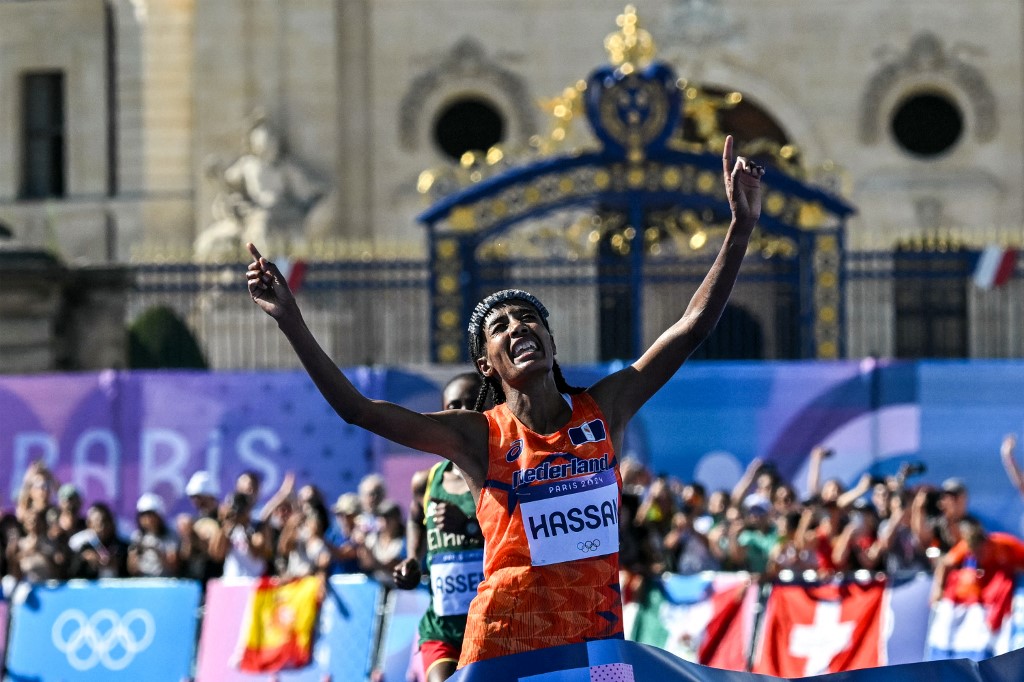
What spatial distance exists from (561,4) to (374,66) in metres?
2.71

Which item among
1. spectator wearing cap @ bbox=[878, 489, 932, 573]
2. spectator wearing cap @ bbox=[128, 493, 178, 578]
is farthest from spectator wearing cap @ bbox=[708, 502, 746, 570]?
spectator wearing cap @ bbox=[128, 493, 178, 578]

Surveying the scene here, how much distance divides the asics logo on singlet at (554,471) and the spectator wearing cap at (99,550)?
8.29 m

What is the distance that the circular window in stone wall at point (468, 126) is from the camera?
2836 cm

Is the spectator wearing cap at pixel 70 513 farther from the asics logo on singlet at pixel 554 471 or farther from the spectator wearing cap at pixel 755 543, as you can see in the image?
the asics logo on singlet at pixel 554 471

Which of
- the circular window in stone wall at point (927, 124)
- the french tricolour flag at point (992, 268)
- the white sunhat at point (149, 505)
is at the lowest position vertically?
the white sunhat at point (149, 505)

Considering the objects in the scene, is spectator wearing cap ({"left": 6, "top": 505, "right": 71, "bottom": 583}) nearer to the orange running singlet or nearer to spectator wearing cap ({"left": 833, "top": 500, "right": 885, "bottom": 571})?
spectator wearing cap ({"left": 833, "top": 500, "right": 885, "bottom": 571})

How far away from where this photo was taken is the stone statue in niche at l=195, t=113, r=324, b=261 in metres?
25.4

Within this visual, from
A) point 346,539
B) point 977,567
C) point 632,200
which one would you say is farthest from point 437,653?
point 632,200

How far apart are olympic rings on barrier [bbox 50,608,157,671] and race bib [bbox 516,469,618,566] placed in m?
7.42

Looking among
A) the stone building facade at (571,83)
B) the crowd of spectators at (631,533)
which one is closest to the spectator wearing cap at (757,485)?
the crowd of spectators at (631,533)

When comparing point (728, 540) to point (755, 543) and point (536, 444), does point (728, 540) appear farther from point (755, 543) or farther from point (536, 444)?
point (536, 444)

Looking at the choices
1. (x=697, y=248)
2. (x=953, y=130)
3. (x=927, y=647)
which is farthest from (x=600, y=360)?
(x=927, y=647)

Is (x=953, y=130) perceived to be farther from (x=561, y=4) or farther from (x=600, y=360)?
(x=600, y=360)

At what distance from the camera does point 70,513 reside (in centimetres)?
1423
